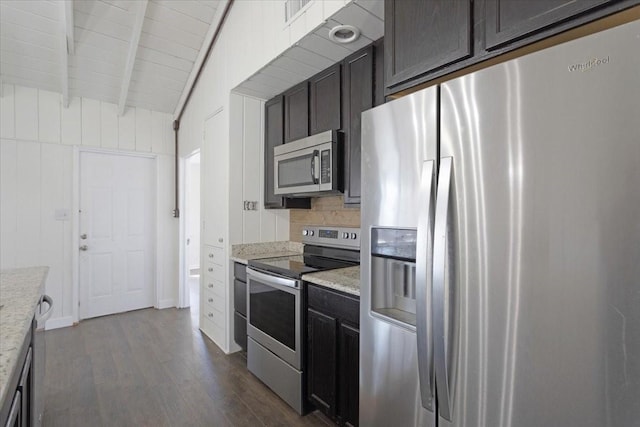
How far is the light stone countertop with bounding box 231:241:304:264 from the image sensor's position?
3.00 m

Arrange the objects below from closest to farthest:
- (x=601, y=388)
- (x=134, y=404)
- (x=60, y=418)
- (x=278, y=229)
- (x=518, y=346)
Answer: (x=601, y=388), (x=518, y=346), (x=60, y=418), (x=134, y=404), (x=278, y=229)

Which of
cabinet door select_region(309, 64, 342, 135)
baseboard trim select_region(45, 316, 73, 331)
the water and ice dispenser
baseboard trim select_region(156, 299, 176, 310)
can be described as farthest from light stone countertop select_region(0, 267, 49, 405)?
baseboard trim select_region(156, 299, 176, 310)

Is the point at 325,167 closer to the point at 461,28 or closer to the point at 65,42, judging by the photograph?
the point at 461,28

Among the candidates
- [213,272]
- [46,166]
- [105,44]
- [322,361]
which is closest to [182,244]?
[213,272]

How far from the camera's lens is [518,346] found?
0.94 m

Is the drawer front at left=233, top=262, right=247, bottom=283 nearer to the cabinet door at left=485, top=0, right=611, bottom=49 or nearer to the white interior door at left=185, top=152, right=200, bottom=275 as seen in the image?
the cabinet door at left=485, top=0, right=611, bottom=49

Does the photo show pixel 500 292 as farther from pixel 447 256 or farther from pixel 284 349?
pixel 284 349

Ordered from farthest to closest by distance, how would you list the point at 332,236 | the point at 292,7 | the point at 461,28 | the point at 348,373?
1. the point at 332,236
2. the point at 292,7
3. the point at 348,373
4. the point at 461,28

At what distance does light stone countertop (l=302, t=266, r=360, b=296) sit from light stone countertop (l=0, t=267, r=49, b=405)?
129 cm

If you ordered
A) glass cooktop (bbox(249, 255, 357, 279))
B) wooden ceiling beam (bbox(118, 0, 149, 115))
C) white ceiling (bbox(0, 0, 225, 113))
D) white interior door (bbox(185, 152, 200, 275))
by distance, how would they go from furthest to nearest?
white interior door (bbox(185, 152, 200, 275)) → white ceiling (bbox(0, 0, 225, 113)) → wooden ceiling beam (bbox(118, 0, 149, 115)) → glass cooktop (bbox(249, 255, 357, 279))

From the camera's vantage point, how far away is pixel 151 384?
2482mm

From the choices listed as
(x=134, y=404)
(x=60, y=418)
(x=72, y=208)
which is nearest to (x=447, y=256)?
(x=134, y=404)

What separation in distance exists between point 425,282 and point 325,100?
70.0 inches

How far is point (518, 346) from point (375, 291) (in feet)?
1.99
